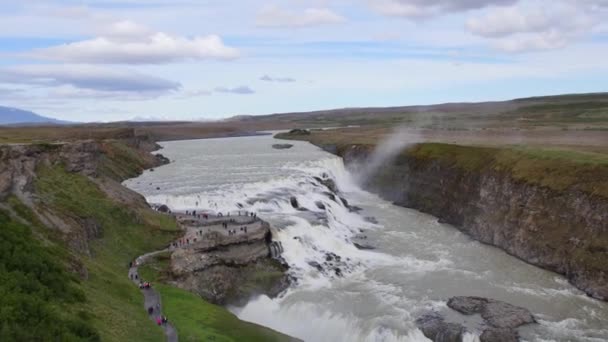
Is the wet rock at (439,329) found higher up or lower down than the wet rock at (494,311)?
lower down

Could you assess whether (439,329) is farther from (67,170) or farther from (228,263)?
(67,170)

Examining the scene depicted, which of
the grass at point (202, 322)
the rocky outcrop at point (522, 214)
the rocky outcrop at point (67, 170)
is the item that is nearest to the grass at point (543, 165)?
the rocky outcrop at point (522, 214)

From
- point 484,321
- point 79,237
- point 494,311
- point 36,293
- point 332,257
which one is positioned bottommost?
point 484,321

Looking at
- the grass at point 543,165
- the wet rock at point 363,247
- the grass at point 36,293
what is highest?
the grass at point 543,165

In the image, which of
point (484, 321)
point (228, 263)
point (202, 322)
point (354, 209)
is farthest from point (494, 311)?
point (354, 209)

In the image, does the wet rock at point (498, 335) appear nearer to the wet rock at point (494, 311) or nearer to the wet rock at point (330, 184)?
the wet rock at point (494, 311)

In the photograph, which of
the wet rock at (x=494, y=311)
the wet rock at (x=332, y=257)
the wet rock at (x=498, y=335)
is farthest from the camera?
the wet rock at (x=332, y=257)

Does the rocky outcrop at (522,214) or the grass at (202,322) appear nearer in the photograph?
the grass at (202,322)
